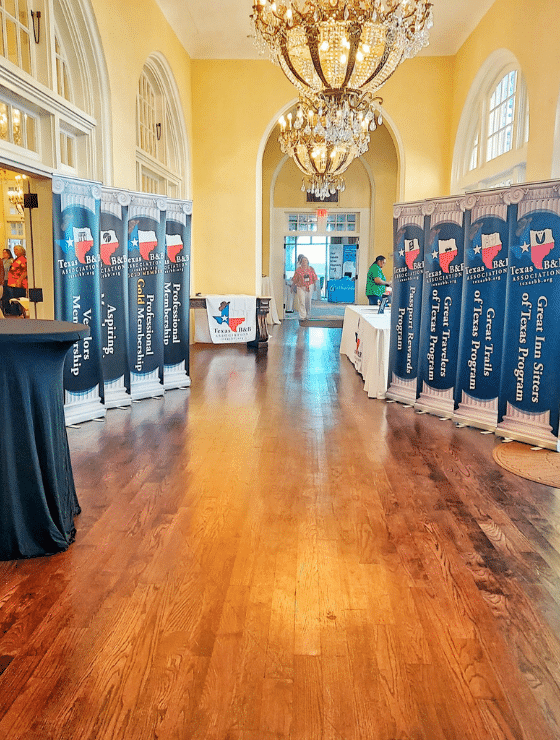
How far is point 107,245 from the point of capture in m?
5.54

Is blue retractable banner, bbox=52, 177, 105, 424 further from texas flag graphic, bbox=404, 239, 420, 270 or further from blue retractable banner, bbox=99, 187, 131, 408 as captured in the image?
texas flag graphic, bbox=404, 239, 420, 270

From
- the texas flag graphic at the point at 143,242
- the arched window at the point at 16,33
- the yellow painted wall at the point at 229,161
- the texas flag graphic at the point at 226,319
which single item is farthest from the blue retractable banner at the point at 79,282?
the yellow painted wall at the point at 229,161

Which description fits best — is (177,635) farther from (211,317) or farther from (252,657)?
(211,317)

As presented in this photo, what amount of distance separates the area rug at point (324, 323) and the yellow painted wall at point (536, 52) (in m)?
7.01

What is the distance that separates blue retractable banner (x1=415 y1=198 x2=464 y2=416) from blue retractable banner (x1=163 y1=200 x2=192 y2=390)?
2.46 metres

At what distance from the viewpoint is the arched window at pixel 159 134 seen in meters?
8.45

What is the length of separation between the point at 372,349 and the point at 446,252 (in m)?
1.39

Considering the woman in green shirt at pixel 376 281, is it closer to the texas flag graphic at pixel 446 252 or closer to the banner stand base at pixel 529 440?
the texas flag graphic at pixel 446 252

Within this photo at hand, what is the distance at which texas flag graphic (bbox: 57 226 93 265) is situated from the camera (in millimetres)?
4969

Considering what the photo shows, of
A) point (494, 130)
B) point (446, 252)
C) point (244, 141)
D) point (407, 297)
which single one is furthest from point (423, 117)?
point (446, 252)

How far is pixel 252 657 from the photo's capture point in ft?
6.88

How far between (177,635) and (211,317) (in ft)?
26.6

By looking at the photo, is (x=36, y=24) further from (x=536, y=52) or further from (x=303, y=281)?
(x=303, y=281)

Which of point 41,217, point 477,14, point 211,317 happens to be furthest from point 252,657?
point 477,14
